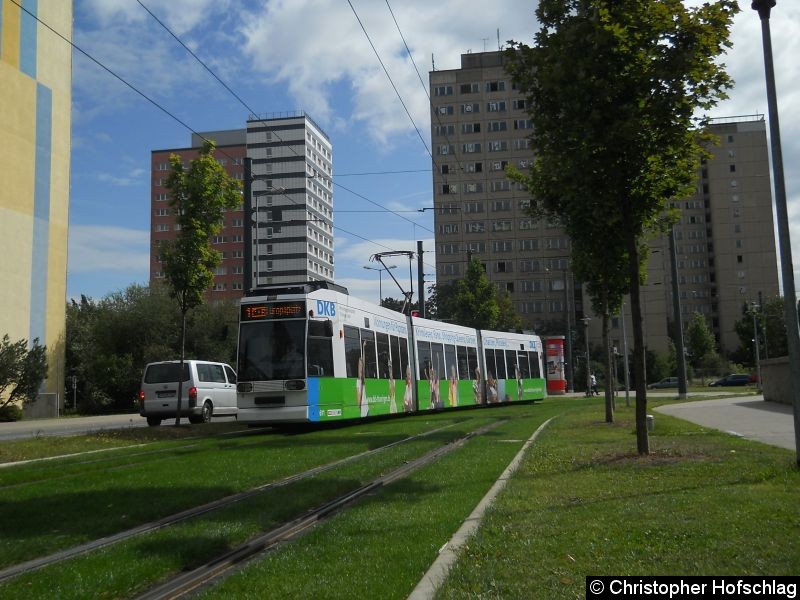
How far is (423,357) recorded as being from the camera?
27875 mm

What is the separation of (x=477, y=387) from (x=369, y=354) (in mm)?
11801

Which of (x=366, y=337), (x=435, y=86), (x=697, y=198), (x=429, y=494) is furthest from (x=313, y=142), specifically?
(x=429, y=494)

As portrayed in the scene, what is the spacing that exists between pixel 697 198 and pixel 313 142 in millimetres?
59349

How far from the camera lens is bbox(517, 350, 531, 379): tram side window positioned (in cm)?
3847

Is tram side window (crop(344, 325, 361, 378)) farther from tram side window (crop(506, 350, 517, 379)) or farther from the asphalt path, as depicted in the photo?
tram side window (crop(506, 350, 517, 379))

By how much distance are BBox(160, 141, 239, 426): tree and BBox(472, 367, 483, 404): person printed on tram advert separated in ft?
48.1

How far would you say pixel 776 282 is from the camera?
112m

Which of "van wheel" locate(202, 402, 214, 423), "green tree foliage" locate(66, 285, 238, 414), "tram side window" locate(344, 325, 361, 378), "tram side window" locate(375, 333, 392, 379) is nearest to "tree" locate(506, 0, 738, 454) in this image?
"tram side window" locate(344, 325, 361, 378)

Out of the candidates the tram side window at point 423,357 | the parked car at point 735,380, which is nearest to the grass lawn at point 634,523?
the tram side window at point 423,357

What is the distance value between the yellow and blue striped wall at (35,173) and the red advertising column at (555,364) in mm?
30371

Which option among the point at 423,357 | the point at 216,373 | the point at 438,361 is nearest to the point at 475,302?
the point at 438,361

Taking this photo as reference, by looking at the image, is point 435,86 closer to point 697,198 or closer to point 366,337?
point 697,198

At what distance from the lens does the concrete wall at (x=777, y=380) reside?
25681mm

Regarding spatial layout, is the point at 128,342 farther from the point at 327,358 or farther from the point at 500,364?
the point at 327,358
